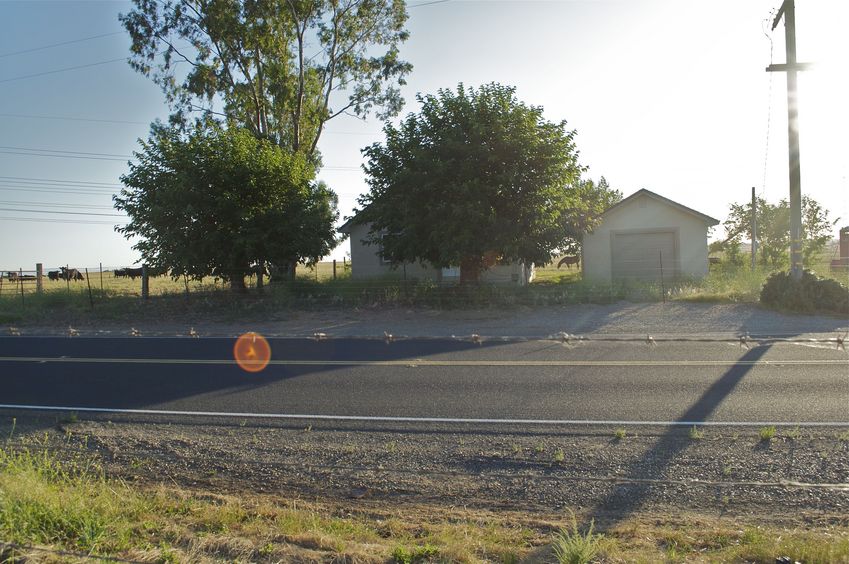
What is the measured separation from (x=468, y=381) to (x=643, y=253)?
1860cm

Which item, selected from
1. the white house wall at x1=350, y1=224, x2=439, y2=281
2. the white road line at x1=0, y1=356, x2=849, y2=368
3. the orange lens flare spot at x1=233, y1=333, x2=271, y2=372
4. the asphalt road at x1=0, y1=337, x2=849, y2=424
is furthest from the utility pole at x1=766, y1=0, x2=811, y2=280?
the white house wall at x1=350, y1=224, x2=439, y2=281

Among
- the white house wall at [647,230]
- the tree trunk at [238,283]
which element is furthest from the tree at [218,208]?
the white house wall at [647,230]

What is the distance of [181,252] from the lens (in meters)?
19.8

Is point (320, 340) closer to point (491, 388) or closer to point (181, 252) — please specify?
point (491, 388)

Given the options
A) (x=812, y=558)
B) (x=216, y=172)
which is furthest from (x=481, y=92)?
(x=812, y=558)

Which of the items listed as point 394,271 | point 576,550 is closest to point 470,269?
point 394,271

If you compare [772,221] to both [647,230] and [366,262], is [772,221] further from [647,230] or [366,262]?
[366,262]

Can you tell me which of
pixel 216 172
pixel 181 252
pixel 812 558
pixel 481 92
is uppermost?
pixel 481 92

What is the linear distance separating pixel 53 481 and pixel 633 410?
574 centimetres

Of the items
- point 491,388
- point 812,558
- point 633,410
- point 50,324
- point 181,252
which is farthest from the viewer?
point 181,252

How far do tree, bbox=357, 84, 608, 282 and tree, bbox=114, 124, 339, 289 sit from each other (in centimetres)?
345

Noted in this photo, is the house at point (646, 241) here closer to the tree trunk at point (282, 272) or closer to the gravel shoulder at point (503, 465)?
the tree trunk at point (282, 272)

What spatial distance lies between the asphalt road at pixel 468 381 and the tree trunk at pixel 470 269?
Result: 24.3 ft

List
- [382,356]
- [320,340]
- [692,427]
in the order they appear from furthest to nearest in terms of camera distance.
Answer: [320,340], [382,356], [692,427]
